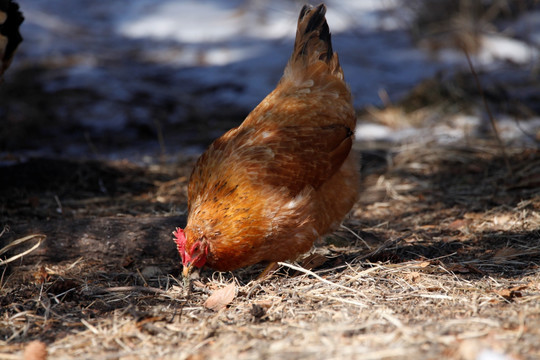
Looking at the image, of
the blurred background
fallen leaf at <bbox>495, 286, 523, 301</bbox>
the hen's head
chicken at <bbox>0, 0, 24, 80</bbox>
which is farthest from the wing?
chicken at <bbox>0, 0, 24, 80</bbox>

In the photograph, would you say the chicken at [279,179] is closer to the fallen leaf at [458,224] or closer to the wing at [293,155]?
the wing at [293,155]

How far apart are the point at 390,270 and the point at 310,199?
684 mm

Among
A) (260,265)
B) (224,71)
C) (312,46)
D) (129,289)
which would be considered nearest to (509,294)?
(260,265)

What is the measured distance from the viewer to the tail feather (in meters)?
4.05

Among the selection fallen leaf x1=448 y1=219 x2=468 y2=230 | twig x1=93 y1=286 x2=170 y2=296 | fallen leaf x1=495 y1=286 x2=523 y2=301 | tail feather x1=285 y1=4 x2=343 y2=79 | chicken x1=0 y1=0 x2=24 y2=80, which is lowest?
fallen leaf x1=448 y1=219 x2=468 y2=230

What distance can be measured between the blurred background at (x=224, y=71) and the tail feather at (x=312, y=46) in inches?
45.1

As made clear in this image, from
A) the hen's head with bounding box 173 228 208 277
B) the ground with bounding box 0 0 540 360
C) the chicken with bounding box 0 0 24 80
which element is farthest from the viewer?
the chicken with bounding box 0 0 24 80

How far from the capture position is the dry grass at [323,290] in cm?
210

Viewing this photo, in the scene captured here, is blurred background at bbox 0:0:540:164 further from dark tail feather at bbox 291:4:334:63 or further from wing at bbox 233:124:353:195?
wing at bbox 233:124:353:195

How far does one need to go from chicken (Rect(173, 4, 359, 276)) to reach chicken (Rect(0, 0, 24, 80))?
190 cm

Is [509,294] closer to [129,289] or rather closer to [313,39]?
[129,289]

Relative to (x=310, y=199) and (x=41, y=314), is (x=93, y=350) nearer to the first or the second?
(x=41, y=314)

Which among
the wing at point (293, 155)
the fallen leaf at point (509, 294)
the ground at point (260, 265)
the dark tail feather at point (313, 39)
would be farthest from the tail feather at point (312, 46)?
the fallen leaf at point (509, 294)

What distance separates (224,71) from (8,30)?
5.40 m
